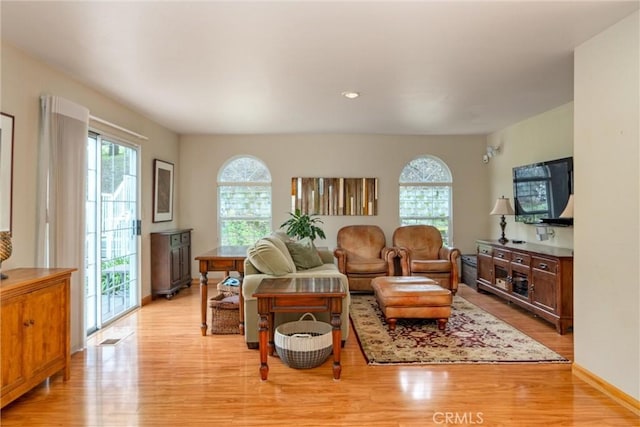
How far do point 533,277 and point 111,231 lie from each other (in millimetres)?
4640

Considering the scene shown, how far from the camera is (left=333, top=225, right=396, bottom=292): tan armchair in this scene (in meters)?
5.37

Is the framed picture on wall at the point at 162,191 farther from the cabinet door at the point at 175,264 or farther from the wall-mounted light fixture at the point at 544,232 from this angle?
the wall-mounted light fixture at the point at 544,232

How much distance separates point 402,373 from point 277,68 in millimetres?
2596

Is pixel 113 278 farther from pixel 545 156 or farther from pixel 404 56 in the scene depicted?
pixel 545 156

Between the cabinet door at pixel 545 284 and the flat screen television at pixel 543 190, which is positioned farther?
the flat screen television at pixel 543 190

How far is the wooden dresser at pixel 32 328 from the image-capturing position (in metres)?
2.24

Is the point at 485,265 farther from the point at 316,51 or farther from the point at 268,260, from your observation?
the point at 316,51

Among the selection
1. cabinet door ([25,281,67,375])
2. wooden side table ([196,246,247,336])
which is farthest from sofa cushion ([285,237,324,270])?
cabinet door ([25,281,67,375])

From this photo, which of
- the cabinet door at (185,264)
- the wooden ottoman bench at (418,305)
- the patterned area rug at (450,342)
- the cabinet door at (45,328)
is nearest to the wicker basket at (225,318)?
the patterned area rug at (450,342)

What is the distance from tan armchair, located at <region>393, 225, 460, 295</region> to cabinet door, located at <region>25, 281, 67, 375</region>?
3946 mm

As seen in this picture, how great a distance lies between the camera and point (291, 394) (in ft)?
8.43

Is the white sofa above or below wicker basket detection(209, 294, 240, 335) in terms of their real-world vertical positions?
above

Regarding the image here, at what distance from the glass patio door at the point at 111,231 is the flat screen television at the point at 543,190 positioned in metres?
4.91
